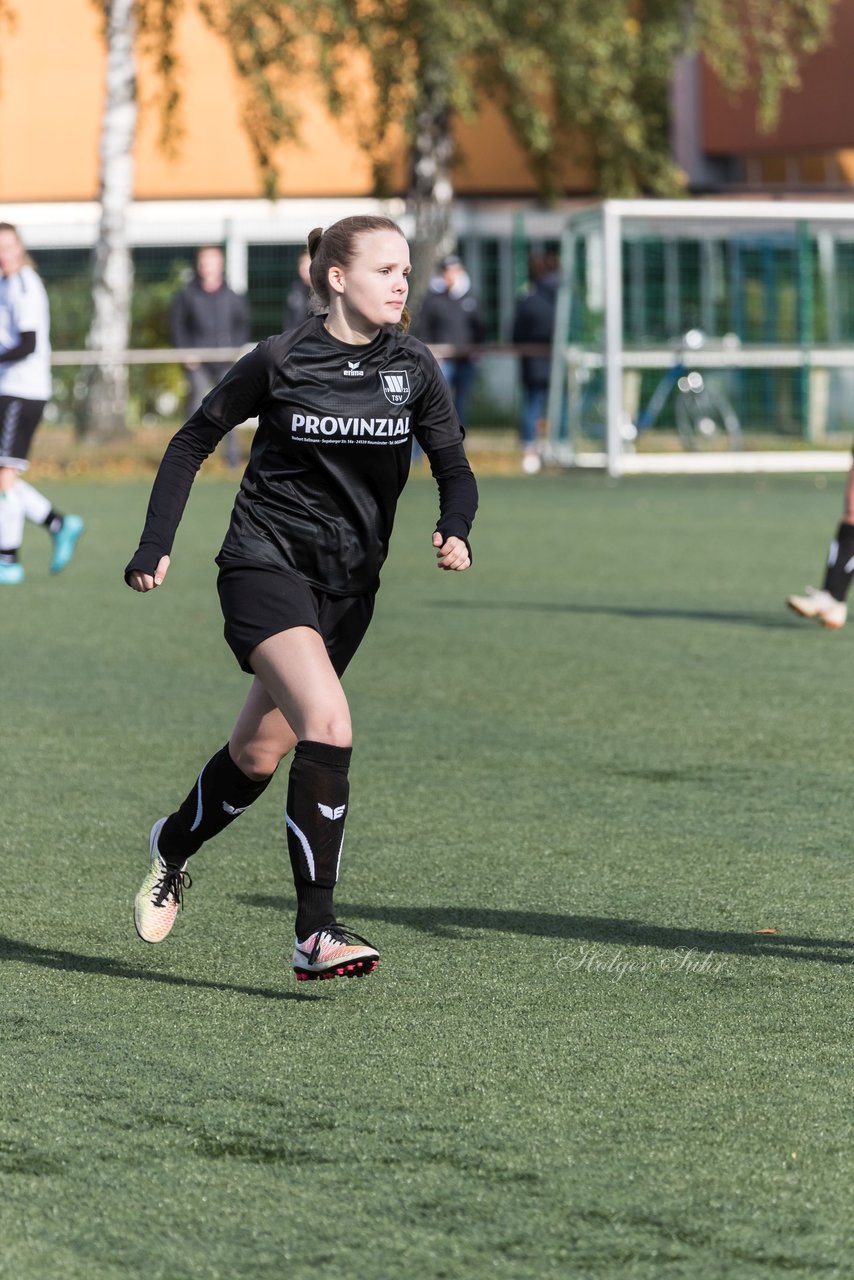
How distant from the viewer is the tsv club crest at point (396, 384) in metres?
5.07

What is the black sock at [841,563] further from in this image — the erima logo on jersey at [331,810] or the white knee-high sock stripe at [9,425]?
the erima logo on jersey at [331,810]

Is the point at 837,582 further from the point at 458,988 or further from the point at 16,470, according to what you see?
the point at 458,988

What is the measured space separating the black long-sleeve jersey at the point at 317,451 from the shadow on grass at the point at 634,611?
6967 mm

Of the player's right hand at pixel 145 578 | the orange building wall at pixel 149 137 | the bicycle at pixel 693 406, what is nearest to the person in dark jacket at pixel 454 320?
the bicycle at pixel 693 406

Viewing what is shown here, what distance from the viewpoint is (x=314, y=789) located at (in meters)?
4.90

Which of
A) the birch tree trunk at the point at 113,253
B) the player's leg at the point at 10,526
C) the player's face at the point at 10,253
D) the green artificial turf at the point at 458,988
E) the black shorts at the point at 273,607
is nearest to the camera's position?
the green artificial turf at the point at 458,988

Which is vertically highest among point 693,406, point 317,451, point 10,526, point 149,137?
point 149,137

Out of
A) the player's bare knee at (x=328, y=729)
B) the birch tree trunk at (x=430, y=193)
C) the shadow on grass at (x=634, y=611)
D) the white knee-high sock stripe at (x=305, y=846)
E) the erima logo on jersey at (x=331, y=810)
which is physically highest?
the birch tree trunk at (x=430, y=193)

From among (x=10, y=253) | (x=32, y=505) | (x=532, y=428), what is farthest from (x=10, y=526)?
(x=532, y=428)

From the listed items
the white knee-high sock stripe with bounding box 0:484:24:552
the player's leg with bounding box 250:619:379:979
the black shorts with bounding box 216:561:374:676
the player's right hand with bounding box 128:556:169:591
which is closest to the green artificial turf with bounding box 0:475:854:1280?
the player's leg with bounding box 250:619:379:979

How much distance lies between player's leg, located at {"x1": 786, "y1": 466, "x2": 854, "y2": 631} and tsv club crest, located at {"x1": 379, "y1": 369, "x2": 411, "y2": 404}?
6285mm

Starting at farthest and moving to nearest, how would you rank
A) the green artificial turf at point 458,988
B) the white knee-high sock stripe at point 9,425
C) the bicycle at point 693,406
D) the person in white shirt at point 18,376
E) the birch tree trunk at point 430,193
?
the birch tree trunk at point 430,193
the bicycle at point 693,406
the white knee-high sock stripe at point 9,425
the person in white shirt at point 18,376
the green artificial turf at point 458,988

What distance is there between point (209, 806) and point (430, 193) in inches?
972

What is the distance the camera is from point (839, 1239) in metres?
3.42
